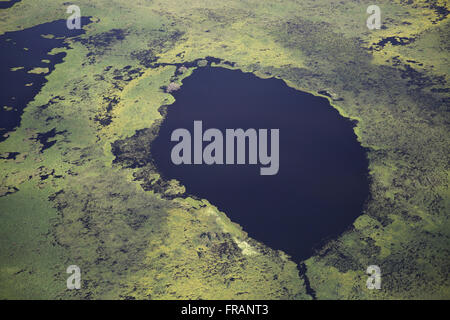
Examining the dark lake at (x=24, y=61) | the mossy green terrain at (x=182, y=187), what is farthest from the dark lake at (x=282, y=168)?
the dark lake at (x=24, y=61)

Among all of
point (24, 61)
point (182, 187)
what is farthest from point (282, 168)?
point (24, 61)

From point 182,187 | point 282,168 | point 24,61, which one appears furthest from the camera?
point 24,61

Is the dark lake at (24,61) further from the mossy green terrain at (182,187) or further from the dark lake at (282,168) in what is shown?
the dark lake at (282,168)

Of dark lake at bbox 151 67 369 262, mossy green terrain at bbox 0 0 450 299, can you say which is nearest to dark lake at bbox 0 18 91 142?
mossy green terrain at bbox 0 0 450 299

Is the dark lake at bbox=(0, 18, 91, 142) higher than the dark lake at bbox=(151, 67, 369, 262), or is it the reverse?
the dark lake at bbox=(0, 18, 91, 142)

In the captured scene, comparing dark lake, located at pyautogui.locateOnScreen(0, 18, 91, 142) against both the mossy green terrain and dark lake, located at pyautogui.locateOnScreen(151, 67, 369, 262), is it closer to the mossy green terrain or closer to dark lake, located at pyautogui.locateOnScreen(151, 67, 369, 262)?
the mossy green terrain

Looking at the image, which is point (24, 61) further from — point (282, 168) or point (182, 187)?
point (282, 168)
